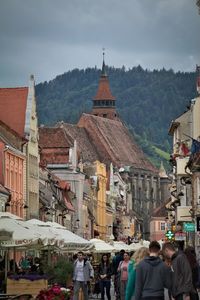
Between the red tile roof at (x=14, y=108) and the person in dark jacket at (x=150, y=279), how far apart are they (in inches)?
2623

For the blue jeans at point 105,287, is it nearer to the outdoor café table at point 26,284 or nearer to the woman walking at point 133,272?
the outdoor café table at point 26,284

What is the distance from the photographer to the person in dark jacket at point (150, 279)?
19.5 metres

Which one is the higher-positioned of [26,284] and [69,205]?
[69,205]

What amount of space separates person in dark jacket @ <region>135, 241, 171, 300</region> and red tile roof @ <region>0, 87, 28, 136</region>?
219ft

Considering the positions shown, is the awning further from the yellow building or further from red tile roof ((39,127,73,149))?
the yellow building

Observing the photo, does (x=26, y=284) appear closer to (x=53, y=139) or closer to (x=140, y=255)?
(x=140, y=255)

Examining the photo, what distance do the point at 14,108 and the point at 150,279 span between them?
69.1 metres

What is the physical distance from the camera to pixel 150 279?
19547 mm

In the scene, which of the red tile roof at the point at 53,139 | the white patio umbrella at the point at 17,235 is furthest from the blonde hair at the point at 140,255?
the red tile roof at the point at 53,139

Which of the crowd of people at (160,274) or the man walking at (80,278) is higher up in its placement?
the man walking at (80,278)

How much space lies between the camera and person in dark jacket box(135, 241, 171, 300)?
1948 centimetres

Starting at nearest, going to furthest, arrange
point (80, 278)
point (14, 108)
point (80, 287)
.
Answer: point (80, 278)
point (80, 287)
point (14, 108)

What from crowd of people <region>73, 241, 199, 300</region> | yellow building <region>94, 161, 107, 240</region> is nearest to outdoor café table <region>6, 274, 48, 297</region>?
crowd of people <region>73, 241, 199, 300</region>

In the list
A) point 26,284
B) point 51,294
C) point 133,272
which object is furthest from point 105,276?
point 133,272
